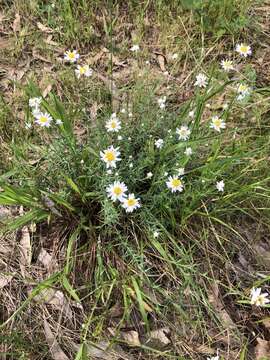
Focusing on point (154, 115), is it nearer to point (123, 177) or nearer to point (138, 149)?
point (138, 149)

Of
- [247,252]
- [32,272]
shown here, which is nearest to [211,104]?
[247,252]

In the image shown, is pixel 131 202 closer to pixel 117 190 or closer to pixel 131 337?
pixel 117 190

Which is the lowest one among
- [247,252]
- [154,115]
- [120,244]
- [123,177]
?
[247,252]

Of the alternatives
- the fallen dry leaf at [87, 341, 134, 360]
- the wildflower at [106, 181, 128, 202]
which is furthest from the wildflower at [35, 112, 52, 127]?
the fallen dry leaf at [87, 341, 134, 360]

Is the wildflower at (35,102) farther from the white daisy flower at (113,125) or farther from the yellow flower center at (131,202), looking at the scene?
the yellow flower center at (131,202)

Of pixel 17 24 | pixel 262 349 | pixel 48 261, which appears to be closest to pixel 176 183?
pixel 48 261

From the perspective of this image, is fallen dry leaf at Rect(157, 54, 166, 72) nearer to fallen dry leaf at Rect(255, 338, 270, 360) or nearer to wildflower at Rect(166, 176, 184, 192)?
wildflower at Rect(166, 176, 184, 192)

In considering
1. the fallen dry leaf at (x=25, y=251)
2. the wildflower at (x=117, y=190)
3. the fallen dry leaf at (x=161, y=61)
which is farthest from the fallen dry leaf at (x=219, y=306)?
the fallen dry leaf at (x=161, y=61)
